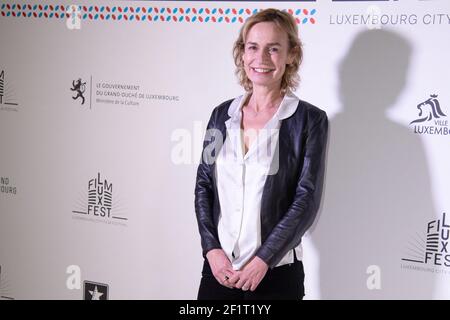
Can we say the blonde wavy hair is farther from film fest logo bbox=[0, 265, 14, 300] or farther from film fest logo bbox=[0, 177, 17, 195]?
film fest logo bbox=[0, 265, 14, 300]

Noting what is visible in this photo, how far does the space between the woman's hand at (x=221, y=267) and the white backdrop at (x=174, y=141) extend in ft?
1.50

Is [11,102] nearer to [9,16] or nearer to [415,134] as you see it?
[9,16]

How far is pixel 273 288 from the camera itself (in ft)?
7.39

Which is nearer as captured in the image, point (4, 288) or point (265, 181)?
point (265, 181)

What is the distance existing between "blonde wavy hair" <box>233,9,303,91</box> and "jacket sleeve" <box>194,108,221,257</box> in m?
0.22

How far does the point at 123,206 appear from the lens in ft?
9.66

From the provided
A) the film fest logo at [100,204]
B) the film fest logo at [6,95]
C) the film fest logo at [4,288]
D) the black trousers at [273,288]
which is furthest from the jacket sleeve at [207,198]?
the film fest logo at [4,288]

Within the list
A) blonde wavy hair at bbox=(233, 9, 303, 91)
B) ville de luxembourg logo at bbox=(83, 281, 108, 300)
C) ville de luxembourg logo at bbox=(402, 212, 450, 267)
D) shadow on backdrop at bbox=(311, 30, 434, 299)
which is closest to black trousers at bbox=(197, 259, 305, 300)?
shadow on backdrop at bbox=(311, 30, 434, 299)

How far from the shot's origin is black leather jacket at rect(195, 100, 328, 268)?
2.21 m

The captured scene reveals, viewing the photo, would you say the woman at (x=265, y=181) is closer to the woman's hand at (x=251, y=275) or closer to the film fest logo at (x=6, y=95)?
the woman's hand at (x=251, y=275)

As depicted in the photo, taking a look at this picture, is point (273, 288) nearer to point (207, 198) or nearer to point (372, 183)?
point (207, 198)

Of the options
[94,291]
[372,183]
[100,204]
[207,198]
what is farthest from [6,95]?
[372,183]

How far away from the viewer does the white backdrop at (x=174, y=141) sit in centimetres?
236

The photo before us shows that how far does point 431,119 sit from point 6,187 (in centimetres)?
219
